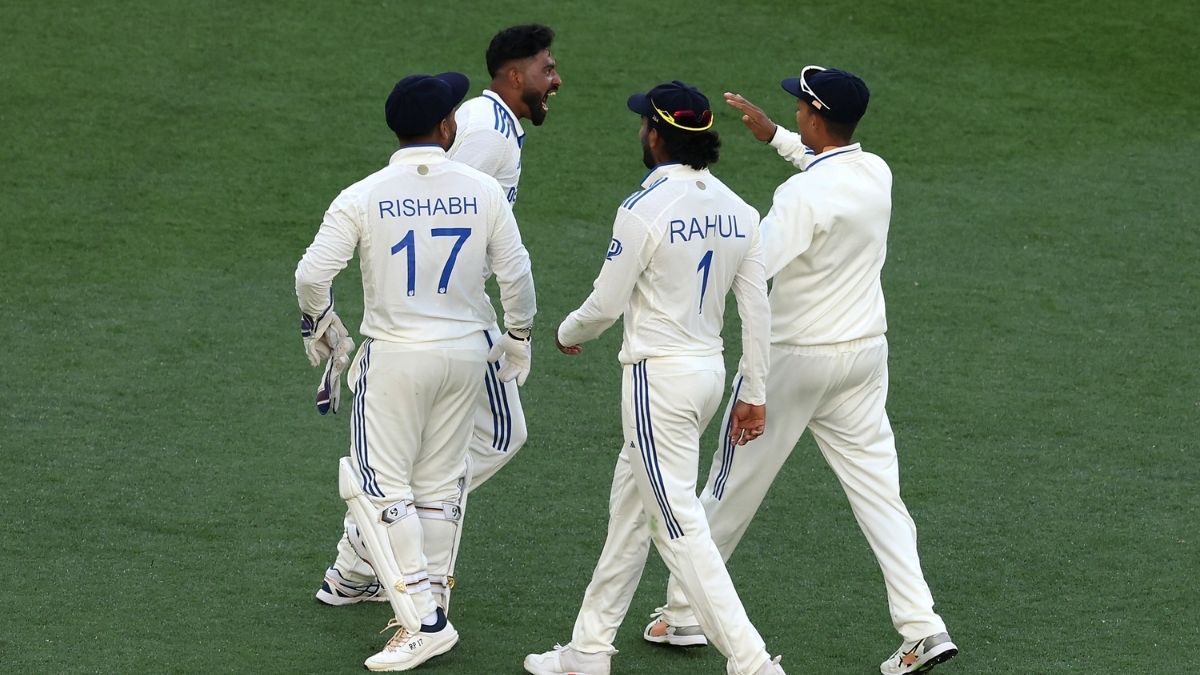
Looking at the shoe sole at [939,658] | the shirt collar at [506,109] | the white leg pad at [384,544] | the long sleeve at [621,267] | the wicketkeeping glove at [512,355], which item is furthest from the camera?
the shirt collar at [506,109]

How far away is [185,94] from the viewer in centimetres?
1037

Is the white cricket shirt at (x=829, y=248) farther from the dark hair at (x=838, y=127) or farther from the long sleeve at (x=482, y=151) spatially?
the long sleeve at (x=482, y=151)

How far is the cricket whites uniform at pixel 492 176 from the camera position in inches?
212

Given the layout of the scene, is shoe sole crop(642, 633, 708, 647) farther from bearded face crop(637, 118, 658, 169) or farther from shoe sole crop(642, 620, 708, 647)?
bearded face crop(637, 118, 658, 169)

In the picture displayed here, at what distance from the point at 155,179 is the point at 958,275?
4705mm

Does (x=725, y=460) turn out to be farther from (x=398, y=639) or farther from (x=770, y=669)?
(x=398, y=639)

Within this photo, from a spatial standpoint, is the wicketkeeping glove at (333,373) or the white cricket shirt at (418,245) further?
the wicketkeeping glove at (333,373)

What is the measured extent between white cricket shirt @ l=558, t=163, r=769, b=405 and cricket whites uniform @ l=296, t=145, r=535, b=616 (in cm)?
43

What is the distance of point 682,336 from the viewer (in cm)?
462

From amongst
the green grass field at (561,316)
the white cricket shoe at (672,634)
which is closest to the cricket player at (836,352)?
the white cricket shoe at (672,634)

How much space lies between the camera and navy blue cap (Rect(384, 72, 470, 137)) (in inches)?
190

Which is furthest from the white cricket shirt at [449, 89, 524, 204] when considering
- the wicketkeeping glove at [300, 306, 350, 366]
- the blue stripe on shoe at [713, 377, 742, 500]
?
the blue stripe on shoe at [713, 377, 742, 500]

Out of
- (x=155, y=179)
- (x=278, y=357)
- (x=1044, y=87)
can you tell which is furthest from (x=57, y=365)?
(x=1044, y=87)

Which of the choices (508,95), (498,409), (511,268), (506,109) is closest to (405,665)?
(498,409)
